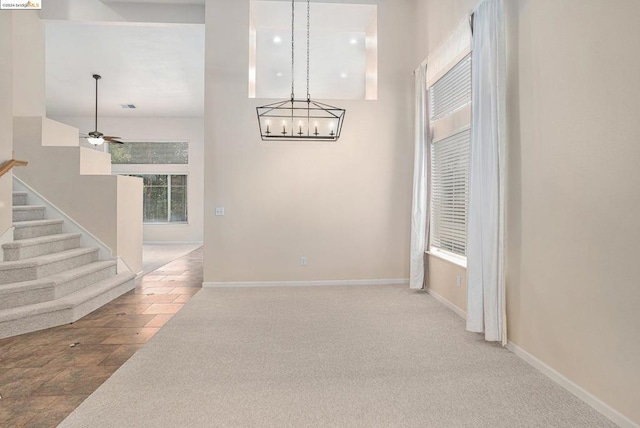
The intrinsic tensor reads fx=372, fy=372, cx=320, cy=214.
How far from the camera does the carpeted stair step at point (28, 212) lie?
472cm

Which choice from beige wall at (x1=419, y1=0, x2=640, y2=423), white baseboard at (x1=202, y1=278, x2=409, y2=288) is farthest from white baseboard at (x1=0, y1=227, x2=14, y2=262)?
beige wall at (x1=419, y1=0, x2=640, y2=423)

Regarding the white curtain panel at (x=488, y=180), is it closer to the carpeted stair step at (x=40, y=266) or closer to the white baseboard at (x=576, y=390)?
the white baseboard at (x=576, y=390)

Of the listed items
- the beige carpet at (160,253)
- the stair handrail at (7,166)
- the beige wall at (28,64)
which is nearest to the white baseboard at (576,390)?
the stair handrail at (7,166)

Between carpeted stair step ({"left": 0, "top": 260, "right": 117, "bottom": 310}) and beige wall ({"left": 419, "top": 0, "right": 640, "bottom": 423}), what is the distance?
4.37 m

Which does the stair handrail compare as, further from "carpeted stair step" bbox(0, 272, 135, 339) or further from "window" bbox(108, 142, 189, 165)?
"window" bbox(108, 142, 189, 165)

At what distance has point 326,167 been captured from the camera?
5383mm

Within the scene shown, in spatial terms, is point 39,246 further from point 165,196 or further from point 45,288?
point 165,196

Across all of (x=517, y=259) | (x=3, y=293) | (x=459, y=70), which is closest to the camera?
(x=517, y=259)

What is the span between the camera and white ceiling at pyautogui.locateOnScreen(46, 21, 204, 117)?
6.51 metres

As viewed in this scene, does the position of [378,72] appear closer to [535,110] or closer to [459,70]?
[459,70]

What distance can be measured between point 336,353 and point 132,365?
1531 mm

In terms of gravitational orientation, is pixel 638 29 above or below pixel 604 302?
above

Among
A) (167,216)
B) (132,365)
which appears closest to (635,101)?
(132,365)

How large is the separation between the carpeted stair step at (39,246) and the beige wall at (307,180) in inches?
68.5
